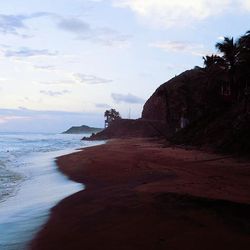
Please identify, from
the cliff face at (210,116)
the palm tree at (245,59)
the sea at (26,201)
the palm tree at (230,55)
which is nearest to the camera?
the sea at (26,201)

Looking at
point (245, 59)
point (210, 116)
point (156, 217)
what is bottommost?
point (156, 217)

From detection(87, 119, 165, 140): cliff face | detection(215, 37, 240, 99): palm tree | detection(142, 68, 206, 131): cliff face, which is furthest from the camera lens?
detection(87, 119, 165, 140): cliff face

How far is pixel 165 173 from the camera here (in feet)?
50.7

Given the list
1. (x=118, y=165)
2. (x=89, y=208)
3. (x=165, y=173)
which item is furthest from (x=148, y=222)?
(x=118, y=165)

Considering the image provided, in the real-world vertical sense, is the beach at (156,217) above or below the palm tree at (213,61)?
below

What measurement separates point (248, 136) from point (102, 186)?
11.1m

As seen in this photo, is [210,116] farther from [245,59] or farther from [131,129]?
[131,129]

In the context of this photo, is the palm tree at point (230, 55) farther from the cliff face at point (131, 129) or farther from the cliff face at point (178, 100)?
the cliff face at point (131, 129)

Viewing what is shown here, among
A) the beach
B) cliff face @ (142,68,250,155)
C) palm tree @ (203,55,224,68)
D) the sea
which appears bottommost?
the sea

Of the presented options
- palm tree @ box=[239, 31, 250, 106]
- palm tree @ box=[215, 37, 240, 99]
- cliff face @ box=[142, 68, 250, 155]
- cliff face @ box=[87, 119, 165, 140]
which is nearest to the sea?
cliff face @ box=[142, 68, 250, 155]

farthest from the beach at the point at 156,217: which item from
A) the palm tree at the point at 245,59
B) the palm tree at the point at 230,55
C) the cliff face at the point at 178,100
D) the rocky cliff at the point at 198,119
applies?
the cliff face at the point at 178,100

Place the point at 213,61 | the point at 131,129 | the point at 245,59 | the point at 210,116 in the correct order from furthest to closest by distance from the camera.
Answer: the point at 131,129, the point at 213,61, the point at 210,116, the point at 245,59

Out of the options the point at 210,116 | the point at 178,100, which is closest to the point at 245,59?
the point at 210,116

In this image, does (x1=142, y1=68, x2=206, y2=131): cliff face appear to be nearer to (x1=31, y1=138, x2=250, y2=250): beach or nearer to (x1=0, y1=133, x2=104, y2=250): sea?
(x1=0, y1=133, x2=104, y2=250): sea
